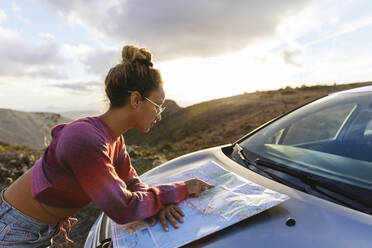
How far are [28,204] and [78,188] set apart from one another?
280 millimetres

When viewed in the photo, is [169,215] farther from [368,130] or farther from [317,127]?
[317,127]

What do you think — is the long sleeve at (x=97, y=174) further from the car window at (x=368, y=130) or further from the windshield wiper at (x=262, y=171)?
the car window at (x=368, y=130)

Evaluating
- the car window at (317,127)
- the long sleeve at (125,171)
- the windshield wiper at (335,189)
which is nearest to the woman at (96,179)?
the long sleeve at (125,171)

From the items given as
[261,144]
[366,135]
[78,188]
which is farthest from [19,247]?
[366,135]

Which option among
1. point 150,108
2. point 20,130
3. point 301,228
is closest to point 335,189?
point 301,228

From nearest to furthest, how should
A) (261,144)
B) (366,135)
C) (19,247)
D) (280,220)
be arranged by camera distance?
(280,220) < (19,247) < (366,135) < (261,144)

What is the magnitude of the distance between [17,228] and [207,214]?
0.96m

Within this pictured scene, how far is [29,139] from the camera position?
30.1ft

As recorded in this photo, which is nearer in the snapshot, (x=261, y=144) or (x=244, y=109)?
(x=261, y=144)

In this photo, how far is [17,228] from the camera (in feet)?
4.11

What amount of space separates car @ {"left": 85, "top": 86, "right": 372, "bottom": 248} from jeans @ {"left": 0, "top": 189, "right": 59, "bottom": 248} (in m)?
0.26

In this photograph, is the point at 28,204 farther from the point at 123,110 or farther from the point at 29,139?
the point at 29,139

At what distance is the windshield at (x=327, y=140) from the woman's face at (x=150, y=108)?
2.36 ft

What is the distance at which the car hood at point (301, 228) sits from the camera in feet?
2.91
